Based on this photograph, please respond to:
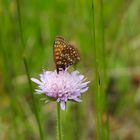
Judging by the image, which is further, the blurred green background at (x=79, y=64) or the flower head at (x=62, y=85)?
the blurred green background at (x=79, y=64)

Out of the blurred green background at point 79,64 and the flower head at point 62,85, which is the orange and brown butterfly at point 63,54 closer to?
the flower head at point 62,85

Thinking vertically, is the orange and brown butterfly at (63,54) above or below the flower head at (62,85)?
above

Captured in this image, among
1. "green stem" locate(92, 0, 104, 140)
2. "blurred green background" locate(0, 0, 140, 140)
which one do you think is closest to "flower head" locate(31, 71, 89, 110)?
"green stem" locate(92, 0, 104, 140)

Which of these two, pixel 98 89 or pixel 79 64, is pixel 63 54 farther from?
pixel 79 64

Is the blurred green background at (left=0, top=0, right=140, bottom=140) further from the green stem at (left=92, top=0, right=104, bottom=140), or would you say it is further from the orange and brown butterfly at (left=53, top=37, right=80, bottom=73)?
the orange and brown butterfly at (left=53, top=37, right=80, bottom=73)

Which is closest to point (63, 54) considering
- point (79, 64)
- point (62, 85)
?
point (62, 85)

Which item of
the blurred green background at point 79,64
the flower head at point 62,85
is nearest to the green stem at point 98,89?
the flower head at point 62,85
